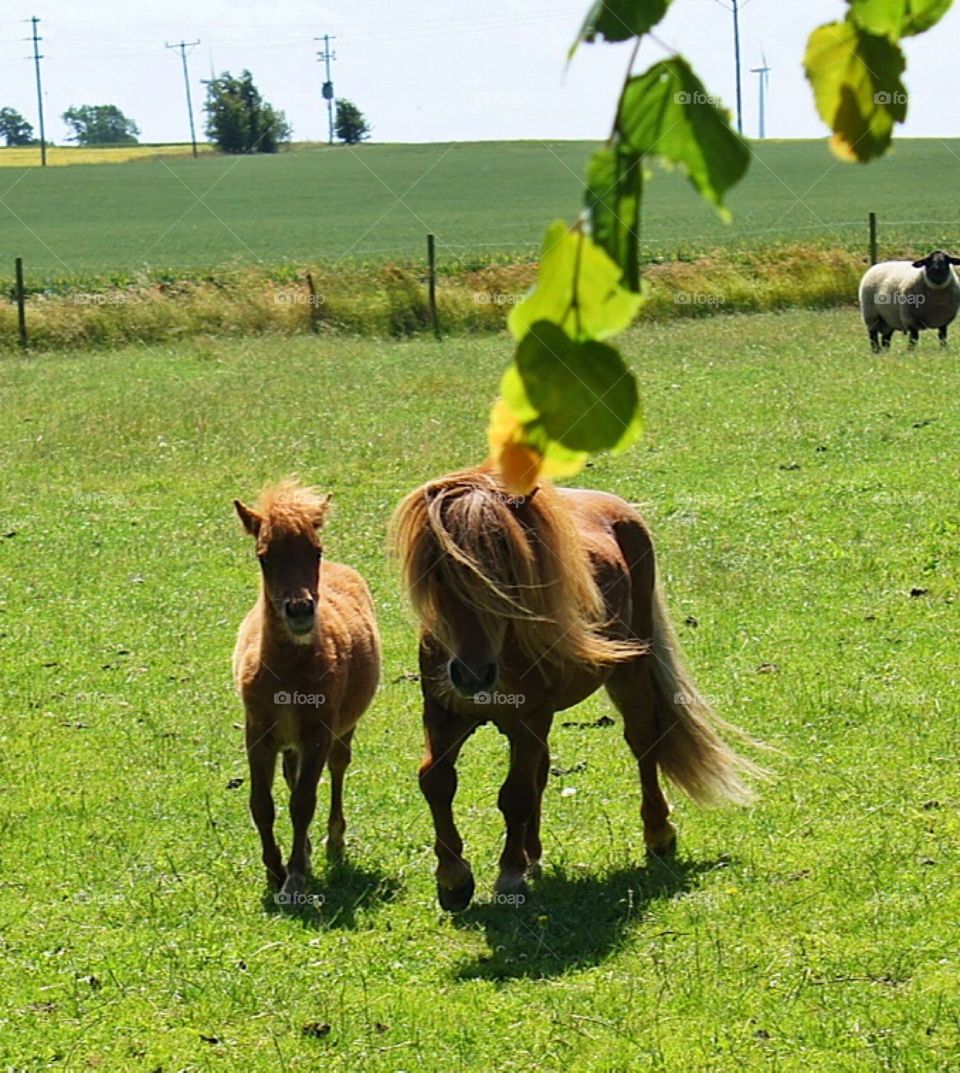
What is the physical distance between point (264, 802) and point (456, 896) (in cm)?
82

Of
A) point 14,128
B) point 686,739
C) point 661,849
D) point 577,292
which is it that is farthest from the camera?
point 14,128

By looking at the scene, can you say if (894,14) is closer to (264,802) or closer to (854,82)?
(854,82)

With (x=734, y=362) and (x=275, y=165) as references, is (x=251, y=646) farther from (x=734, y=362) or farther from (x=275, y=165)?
(x=275, y=165)

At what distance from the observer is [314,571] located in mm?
5656

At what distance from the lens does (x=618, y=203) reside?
2.41ft

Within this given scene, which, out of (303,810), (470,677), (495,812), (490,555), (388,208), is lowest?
(495,812)

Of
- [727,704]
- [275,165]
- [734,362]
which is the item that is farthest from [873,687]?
[275,165]

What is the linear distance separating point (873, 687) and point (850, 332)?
46.1ft

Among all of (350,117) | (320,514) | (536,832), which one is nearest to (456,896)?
(536,832)

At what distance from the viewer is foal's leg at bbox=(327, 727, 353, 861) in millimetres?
6273

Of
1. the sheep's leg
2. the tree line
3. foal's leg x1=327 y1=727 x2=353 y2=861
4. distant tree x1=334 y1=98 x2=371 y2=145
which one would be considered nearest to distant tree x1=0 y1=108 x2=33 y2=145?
the tree line

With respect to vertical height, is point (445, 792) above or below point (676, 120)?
below

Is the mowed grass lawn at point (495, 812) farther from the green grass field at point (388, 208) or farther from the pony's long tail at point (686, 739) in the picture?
the green grass field at point (388, 208)

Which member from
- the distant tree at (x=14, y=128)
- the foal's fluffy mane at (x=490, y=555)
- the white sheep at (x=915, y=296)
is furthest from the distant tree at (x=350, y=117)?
the distant tree at (x=14, y=128)
